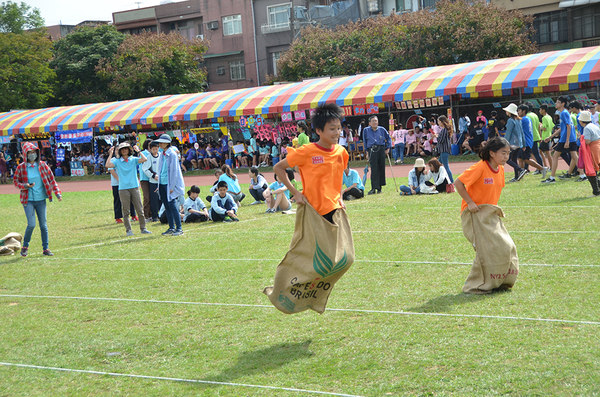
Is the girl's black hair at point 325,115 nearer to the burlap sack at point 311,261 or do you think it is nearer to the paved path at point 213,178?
the burlap sack at point 311,261

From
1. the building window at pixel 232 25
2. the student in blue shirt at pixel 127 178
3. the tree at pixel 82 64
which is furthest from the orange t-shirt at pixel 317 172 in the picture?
the building window at pixel 232 25

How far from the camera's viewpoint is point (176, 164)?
12227mm

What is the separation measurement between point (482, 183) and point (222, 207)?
837cm

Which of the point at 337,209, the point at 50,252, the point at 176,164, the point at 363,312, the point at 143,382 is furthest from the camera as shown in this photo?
the point at 176,164

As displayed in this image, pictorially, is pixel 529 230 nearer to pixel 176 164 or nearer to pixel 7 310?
pixel 176 164

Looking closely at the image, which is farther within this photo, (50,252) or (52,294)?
(50,252)

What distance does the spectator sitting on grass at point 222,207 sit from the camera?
13.8 meters

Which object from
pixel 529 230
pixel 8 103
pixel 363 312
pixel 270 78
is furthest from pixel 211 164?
pixel 363 312

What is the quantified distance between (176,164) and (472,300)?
7.53 meters

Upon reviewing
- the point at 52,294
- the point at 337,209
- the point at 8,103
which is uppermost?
the point at 8,103

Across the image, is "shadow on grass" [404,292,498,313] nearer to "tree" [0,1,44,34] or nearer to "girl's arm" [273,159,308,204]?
"girl's arm" [273,159,308,204]

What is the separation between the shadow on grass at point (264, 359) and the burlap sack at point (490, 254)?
2.10 metres

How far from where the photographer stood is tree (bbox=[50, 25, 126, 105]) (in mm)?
49250

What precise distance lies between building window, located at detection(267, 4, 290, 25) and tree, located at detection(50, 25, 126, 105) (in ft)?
41.1
